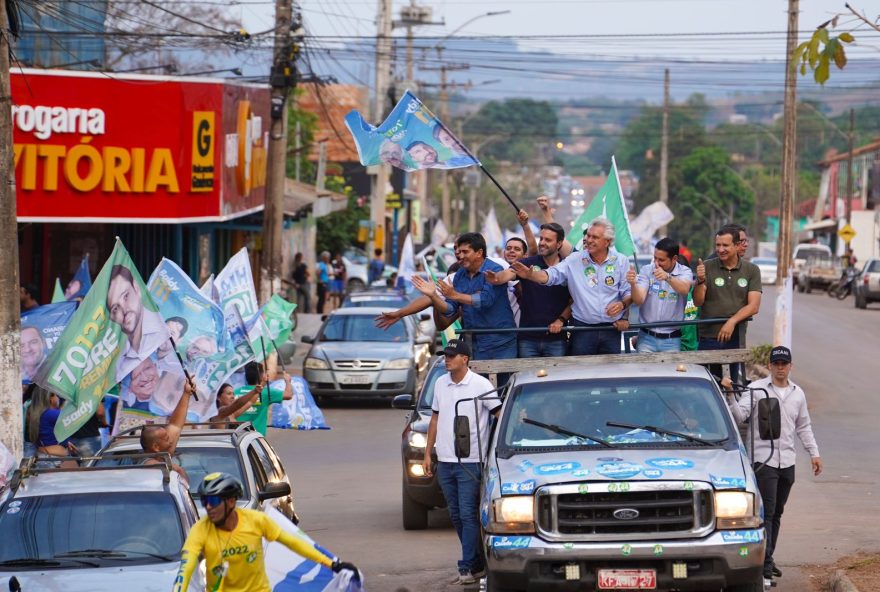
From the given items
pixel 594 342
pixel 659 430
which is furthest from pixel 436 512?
pixel 659 430

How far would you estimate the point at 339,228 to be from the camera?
64688 millimetres

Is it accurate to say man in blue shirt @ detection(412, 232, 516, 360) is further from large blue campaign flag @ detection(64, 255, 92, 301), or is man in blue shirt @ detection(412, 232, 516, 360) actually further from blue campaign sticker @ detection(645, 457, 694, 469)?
large blue campaign flag @ detection(64, 255, 92, 301)

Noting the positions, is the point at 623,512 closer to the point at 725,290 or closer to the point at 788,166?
the point at 725,290

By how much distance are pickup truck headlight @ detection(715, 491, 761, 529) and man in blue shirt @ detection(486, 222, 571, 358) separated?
8.58ft

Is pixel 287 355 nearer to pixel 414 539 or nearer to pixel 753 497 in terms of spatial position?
pixel 414 539

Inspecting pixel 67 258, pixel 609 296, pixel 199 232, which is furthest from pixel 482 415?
pixel 199 232

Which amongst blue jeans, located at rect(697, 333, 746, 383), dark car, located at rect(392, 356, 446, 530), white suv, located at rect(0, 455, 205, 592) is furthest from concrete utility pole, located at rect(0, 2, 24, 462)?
blue jeans, located at rect(697, 333, 746, 383)

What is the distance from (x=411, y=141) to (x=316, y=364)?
12.3 meters

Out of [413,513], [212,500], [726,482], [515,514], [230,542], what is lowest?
[413,513]

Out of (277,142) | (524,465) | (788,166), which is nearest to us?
(524,465)

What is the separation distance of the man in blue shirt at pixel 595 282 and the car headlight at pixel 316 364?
46.5 ft

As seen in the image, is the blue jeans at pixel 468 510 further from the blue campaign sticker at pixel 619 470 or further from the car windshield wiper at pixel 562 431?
the blue campaign sticker at pixel 619 470

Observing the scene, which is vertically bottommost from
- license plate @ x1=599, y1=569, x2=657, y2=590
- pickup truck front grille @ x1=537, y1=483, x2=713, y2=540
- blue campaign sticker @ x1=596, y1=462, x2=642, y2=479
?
license plate @ x1=599, y1=569, x2=657, y2=590

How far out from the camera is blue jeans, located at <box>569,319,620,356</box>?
38.3 ft
